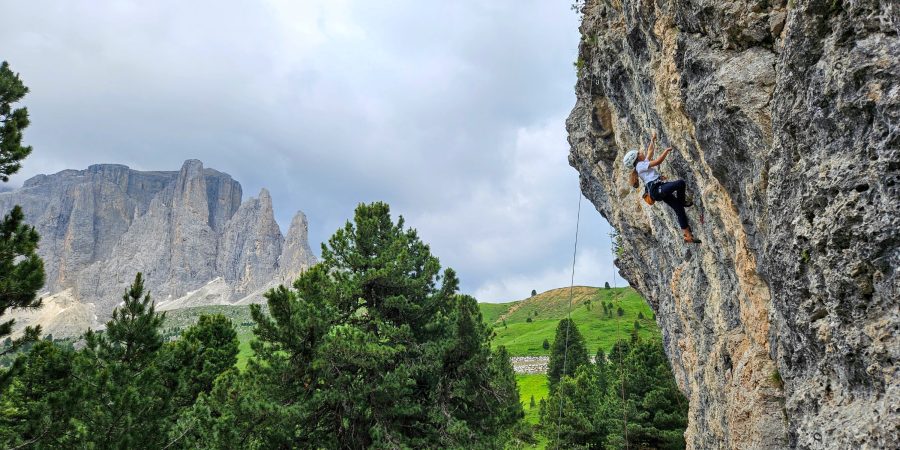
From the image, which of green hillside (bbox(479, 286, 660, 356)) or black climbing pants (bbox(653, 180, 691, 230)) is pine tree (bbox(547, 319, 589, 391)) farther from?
black climbing pants (bbox(653, 180, 691, 230))

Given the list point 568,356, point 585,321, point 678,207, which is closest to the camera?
point 678,207

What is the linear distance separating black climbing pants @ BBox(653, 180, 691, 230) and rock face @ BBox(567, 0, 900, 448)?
480mm

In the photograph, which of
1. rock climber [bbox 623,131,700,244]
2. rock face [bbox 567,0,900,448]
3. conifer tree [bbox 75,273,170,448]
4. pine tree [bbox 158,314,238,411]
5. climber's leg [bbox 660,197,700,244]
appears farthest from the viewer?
pine tree [bbox 158,314,238,411]

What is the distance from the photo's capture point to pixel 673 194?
970cm

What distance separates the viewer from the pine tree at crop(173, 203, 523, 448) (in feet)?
43.9

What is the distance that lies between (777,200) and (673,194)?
3828 mm

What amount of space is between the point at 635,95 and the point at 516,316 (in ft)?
600

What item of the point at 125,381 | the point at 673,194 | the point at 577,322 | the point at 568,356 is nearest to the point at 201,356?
the point at 125,381

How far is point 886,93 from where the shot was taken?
428cm

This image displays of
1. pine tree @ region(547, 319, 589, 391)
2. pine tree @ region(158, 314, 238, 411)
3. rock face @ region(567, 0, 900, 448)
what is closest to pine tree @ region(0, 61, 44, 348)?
pine tree @ region(158, 314, 238, 411)

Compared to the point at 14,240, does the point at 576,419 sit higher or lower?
lower

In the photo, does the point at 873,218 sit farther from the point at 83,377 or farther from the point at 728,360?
the point at 83,377

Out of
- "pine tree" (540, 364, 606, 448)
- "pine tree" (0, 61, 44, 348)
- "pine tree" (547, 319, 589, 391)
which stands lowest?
"pine tree" (540, 364, 606, 448)

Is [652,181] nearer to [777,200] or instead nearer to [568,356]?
[777,200]
